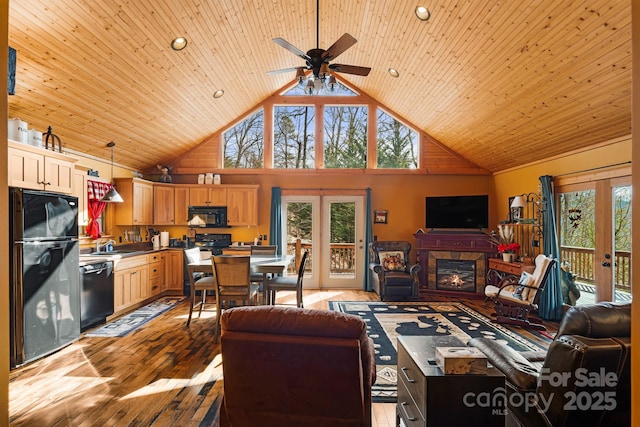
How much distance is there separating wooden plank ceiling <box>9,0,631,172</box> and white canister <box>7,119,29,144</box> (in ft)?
1.63

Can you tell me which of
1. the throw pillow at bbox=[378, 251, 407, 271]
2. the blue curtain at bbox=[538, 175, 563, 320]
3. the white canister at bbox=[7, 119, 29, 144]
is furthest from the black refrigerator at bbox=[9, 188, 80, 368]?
the blue curtain at bbox=[538, 175, 563, 320]

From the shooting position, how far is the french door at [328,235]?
7285 mm

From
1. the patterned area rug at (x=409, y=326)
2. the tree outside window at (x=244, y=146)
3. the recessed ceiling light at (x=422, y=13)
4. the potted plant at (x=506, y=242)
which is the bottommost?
the patterned area rug at (x=409, y=326)

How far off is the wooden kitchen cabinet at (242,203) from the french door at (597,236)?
5.32 meters

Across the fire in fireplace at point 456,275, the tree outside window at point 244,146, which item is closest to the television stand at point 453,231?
the fire in fireplace at point 456,275

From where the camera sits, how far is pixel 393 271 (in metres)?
6.37

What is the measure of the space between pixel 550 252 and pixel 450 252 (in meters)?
1.80

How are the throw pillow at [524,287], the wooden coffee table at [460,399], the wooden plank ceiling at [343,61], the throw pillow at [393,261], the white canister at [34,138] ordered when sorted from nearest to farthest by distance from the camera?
the wooden coffee table at [460,399]
the wooden plank ceiling at [343,61]
the white canister at [34,138]
the throw pillow at [524,287]
the throw pillow at [393,261]

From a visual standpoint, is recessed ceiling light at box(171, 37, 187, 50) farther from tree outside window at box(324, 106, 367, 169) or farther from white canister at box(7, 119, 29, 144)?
tree outside window at box(324, 106, 367, 169)

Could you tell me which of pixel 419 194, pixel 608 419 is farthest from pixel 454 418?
pixel 419 194

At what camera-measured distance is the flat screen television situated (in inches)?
261

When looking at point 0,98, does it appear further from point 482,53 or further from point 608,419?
point 482,53

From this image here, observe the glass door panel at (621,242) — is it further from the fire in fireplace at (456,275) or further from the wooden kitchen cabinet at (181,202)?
the wooden kitchen cabinet at (181,202)

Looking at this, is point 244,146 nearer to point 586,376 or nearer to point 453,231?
point 453,231
